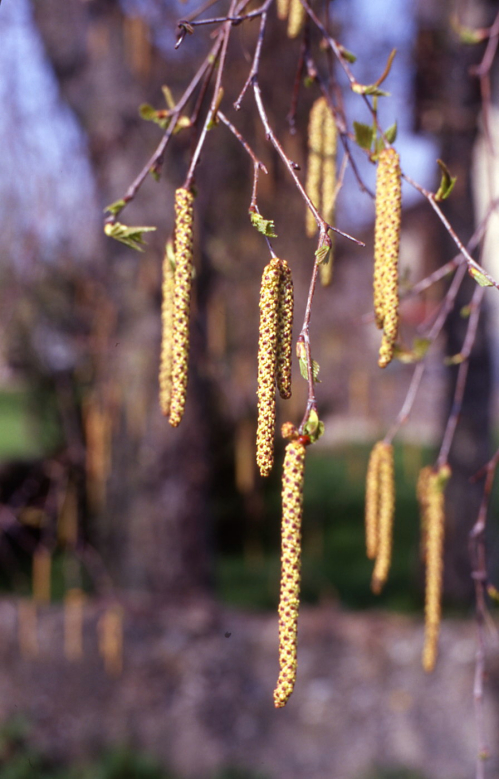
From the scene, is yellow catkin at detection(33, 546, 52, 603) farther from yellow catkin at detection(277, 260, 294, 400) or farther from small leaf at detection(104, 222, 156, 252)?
yellow catkin at detection(277, 260, 294, 400)

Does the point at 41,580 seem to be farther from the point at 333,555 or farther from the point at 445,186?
the point at 445,186

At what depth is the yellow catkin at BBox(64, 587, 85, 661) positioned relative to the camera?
14.5 feet

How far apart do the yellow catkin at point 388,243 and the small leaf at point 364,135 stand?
7 cm

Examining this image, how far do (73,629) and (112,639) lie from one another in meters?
0.29

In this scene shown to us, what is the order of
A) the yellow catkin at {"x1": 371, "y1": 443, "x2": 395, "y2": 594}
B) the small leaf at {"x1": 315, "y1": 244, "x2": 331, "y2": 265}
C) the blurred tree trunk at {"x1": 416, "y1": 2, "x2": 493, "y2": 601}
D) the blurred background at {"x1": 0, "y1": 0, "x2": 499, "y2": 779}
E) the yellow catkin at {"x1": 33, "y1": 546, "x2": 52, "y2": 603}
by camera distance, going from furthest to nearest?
the yellow catkin at {"x1": 33, "y1": 546, "x2": 52, "y2": 603} → the blurred tree trunk at {"x1": 416, "y1": 2, "x2": 493, "y2": 601} → the blurred background at {"x1": 0, "y1": 0, "x2": 499, "y2": 779} → the yellow catkin at {"x1": 371, "y1": 443, "x2": 395, "y2": 594} → the small leaf at {"x1": 315, "y1": 244, "x2": 331, "y2": 265}

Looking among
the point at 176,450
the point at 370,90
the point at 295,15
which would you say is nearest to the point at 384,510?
the point at 370,90

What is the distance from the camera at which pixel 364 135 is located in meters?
1.31

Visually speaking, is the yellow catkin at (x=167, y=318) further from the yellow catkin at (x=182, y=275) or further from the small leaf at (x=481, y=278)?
the small leaf at (x=481, y=278)

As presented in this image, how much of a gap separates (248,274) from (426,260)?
275 cm

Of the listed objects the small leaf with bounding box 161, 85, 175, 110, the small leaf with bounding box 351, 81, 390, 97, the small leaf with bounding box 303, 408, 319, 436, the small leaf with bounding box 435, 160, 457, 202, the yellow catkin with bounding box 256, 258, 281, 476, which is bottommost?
the small leaf with bounding box 303, 408, 319, 436

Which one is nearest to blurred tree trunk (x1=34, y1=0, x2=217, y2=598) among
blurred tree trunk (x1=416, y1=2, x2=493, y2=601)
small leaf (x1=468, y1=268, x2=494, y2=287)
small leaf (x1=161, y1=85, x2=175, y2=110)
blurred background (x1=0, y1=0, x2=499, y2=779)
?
blurred background (x1=0, y1=0, x2=499, y2=779)

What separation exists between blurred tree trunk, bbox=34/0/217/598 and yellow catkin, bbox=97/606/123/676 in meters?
0.38

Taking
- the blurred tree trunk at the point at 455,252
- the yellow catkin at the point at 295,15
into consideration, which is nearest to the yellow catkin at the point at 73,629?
the blurred tree trunk at the point at 455,252

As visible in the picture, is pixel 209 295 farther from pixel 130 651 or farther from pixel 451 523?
pixel 451 523
